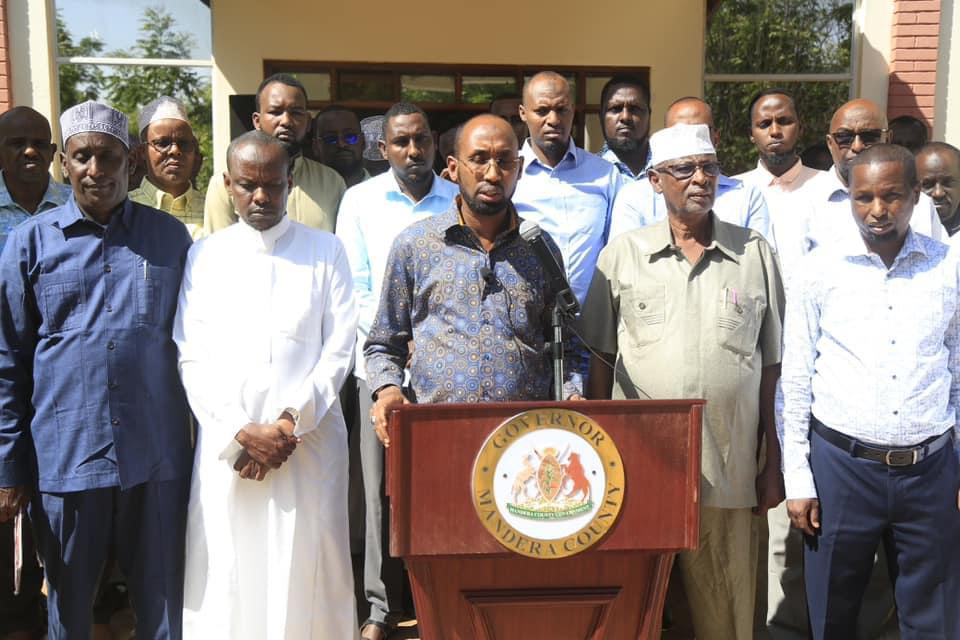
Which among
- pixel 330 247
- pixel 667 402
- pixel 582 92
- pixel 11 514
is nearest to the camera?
pixel 667 402

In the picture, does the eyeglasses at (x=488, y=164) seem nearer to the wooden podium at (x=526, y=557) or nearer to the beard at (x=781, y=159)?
the wooden podium at (x=526, y=557)

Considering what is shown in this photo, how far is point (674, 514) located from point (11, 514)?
91.8 inches

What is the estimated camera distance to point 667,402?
2795 millimetres

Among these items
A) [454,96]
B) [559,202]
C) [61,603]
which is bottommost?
[61,603]

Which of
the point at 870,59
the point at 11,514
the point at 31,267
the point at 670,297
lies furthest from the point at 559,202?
the point at 870,59

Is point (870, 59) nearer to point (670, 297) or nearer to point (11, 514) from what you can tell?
point (670, 297)

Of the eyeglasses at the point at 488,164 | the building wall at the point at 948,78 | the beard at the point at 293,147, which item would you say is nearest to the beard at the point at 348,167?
the beard at the point at 293,147

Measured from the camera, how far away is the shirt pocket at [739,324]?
3605 millimetres

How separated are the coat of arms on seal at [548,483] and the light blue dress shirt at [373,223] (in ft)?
5.54

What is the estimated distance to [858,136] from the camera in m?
4.91

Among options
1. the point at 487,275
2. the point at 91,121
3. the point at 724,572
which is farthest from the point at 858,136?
the point at 91,121

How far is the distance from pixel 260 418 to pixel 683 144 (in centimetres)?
186

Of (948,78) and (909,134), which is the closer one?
(909,134)

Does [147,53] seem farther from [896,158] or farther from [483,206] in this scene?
[896,158]
